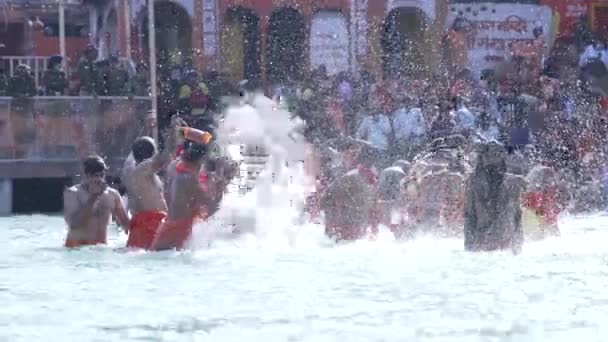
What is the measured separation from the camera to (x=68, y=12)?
3644 centimetres

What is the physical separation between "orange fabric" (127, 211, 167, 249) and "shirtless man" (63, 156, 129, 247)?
0.08 metres

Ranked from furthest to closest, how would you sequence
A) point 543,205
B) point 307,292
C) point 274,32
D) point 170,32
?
point 170,32 → point 274,32 → point 543,205 → point 307,292

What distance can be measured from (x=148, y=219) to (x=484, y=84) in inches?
460

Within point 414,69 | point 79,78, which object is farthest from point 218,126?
Answer: point 414,69

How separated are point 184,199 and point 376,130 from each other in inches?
331

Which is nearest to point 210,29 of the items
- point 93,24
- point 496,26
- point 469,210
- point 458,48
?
point 93,24

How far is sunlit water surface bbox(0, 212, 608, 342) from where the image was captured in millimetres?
10820

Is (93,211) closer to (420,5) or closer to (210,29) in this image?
(210,29)

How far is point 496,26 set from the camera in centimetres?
3228

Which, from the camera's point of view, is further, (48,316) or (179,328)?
(48,316)

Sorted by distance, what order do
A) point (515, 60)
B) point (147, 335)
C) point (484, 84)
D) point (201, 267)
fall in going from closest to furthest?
point (147, 335), point (201, 267), point (484, 84), point (515, 60)

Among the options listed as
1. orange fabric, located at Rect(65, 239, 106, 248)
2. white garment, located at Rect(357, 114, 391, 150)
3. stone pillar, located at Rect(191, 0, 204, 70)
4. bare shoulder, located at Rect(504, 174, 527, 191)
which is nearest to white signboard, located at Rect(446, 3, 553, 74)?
stone pillar, located at Rect(191, 0, 204, 70)

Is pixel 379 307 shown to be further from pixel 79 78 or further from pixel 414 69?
pixel 414 69

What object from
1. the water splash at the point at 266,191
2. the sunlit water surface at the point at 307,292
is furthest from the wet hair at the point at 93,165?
the water splash at the point at 266,191
